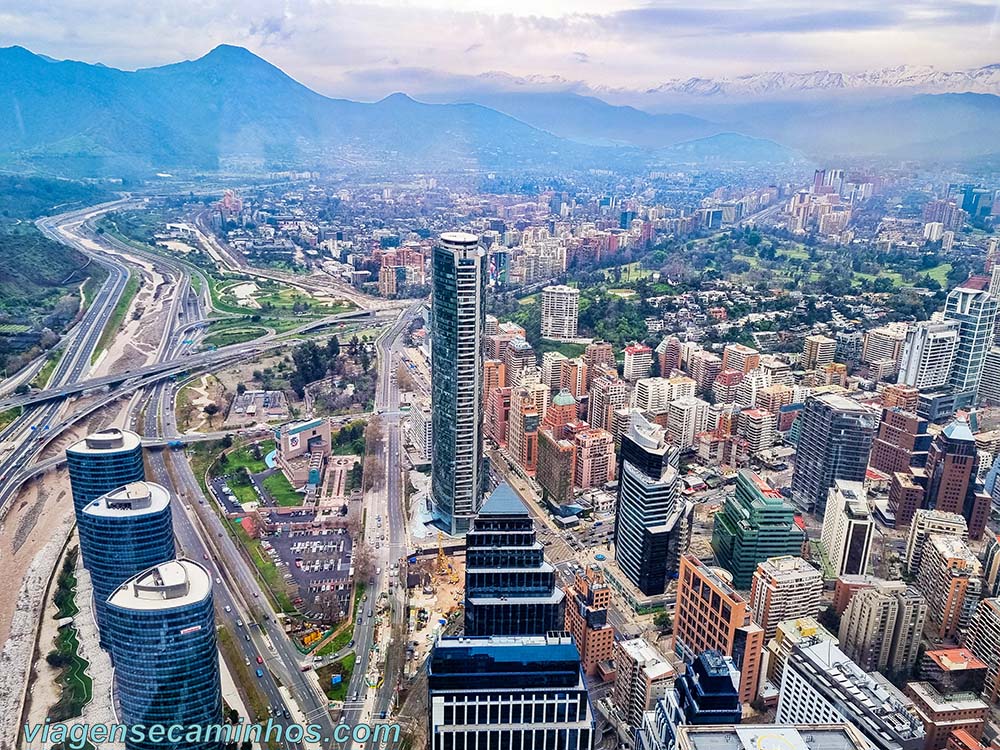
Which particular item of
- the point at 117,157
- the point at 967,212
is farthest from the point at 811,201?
the point at 117,157

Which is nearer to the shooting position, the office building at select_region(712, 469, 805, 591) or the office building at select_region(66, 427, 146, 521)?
the office building at select_region(66, 427, 146, 521)

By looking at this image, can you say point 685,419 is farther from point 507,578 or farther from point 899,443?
point 507,578

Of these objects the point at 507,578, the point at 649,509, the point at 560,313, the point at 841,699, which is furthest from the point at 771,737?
the point at 560,313

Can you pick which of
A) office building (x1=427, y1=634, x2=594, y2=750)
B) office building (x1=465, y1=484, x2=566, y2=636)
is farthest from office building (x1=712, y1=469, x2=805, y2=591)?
office building (x1=427, y1=634, x2=594, y2=750)

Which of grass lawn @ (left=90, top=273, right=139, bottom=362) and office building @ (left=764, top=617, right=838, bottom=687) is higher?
office building @ (left=764, top=617, right=838, bottom=687)

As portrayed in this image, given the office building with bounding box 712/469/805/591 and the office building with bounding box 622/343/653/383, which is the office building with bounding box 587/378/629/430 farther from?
the office building with bounding box 712/469/805/591

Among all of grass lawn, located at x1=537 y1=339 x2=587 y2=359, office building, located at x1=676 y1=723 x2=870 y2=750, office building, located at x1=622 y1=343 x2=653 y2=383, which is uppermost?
office building, located at x1=676 y1=723 x2=870 y2=750

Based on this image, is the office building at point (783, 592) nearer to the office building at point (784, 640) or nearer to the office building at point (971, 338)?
the office building at point (784, 640)
